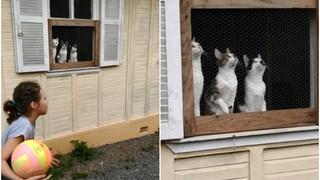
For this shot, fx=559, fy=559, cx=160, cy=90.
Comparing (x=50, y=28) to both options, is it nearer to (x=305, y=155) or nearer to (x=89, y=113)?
(x=89, y=113)

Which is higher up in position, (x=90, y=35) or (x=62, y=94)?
(x=90, y=35)

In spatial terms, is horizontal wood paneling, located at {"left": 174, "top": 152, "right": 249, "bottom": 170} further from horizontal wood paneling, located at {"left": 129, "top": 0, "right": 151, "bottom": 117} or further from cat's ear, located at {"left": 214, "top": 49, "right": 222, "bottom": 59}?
cat's ear, located at {"left": 214, "top": 49, "right": 222, "bottom": 59}

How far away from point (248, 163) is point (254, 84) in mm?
457

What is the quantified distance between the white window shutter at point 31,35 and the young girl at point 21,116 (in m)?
0.12

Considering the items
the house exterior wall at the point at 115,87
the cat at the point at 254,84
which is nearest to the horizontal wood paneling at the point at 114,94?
the house exterior wall at the point at 115,87

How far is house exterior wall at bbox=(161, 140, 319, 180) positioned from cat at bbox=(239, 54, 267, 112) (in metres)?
0.24

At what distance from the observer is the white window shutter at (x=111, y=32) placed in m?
2.93

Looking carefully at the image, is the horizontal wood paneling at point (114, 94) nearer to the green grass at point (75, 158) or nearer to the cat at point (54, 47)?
the green grass at point (75, 158)

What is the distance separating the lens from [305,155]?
10.9 ft

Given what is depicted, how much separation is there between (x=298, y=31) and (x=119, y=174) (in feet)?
4.38

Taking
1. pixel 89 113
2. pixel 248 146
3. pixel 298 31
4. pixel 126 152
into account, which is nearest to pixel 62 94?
pixel 89 113

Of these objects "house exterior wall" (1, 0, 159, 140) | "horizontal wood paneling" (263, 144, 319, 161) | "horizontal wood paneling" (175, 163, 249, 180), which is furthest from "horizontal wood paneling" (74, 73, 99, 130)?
"horizontal wood paneling" (263, 144, 319, 161)

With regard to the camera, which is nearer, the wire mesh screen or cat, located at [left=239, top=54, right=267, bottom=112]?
the wire mesh screen

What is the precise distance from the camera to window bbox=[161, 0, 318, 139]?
3.03 m
